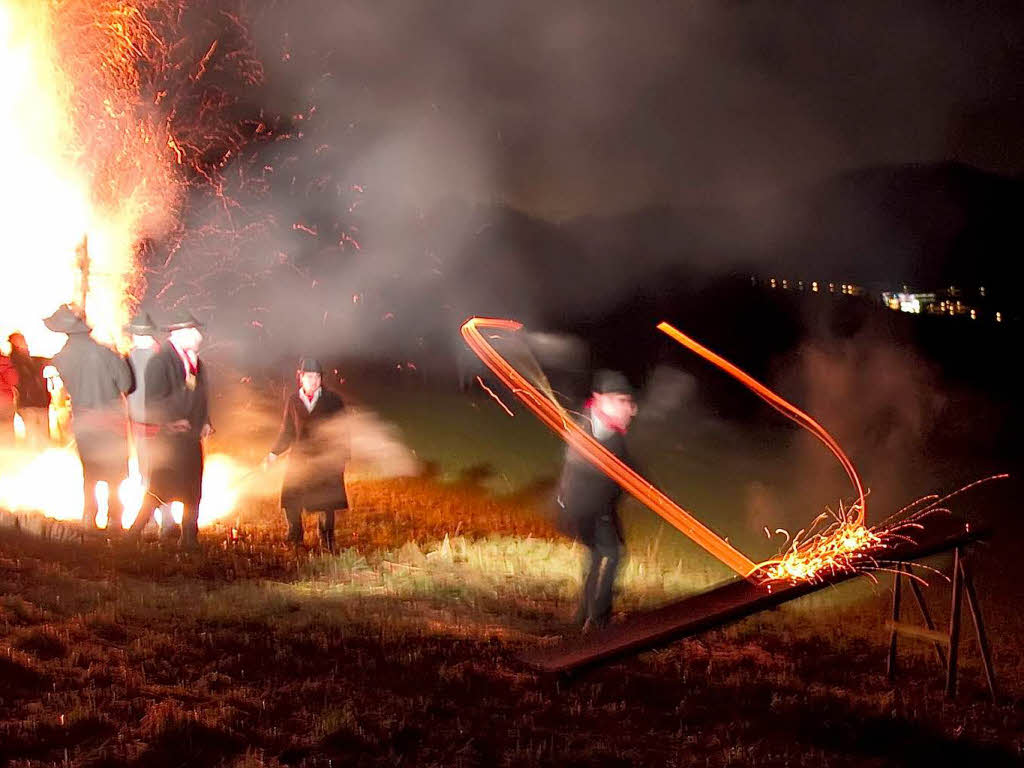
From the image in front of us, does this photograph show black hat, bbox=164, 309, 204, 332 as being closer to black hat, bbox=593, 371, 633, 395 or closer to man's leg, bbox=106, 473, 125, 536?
man's leg, bbox=106, 473, 125, 536

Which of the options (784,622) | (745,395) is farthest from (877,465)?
(784,622)

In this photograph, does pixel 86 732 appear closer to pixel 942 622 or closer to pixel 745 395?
pixel 942 622

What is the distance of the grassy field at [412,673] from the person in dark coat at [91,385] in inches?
39.5

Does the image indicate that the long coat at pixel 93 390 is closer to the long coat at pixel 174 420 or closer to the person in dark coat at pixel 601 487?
the long coat at pixel 174 420

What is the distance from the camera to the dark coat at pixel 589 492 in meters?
7.38

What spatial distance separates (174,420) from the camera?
9.09 metres

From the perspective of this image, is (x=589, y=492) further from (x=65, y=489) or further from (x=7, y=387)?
(x=7, y=387)

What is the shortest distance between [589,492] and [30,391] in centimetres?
959

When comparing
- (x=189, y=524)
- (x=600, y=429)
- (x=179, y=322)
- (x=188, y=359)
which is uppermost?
(x=179, y=322)

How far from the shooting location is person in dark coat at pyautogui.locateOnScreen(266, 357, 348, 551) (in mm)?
9594

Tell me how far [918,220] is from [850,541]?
7846 cm

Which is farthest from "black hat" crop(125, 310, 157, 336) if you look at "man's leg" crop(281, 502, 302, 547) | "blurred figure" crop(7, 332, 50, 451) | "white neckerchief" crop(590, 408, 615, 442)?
"blurred figure" crop(7, 332, 50, 451)

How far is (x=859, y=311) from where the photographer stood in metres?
46.5

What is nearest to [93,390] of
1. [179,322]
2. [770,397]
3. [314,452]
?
[179,322]
